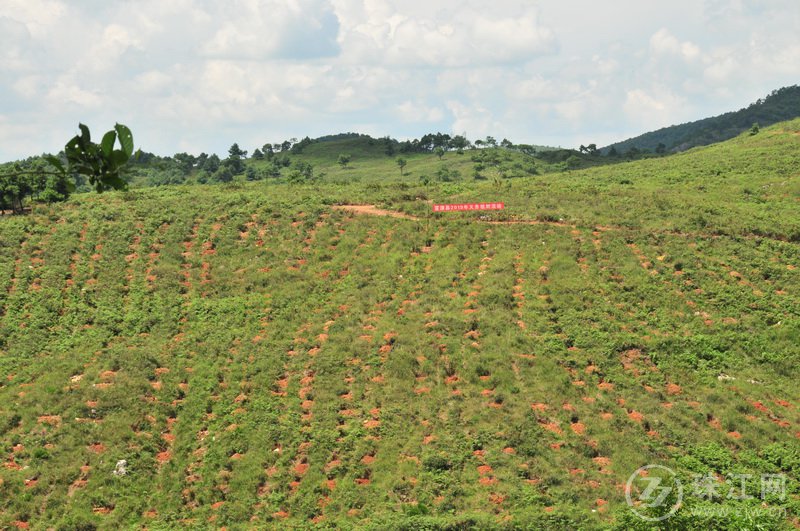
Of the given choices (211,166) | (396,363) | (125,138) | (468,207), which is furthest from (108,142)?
(211,166)

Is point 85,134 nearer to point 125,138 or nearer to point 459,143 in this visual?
point 125,138

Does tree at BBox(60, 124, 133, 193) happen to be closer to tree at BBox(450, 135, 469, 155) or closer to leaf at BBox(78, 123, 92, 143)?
leaf at BBox(78, 123, 92, 143)

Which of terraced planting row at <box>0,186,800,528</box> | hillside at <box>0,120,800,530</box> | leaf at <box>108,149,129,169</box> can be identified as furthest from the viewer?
terraced planting row at <box>0,186,800,528</box>

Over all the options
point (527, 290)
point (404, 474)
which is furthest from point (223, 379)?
point (527, 290)

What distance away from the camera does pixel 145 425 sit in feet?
78.9

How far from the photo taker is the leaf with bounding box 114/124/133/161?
454cm

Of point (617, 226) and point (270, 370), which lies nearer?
point (270, 370)

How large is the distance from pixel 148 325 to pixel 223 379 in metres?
6.69

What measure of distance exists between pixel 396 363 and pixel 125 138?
2231 cm

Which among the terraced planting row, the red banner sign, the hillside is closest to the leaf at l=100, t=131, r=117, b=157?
the hillside

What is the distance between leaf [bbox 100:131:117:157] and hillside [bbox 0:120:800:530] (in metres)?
15.5

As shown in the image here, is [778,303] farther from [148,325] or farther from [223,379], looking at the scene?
[148,325]

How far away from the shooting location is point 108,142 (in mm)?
4551

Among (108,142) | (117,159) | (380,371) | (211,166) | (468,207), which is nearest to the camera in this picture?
(108,142)
